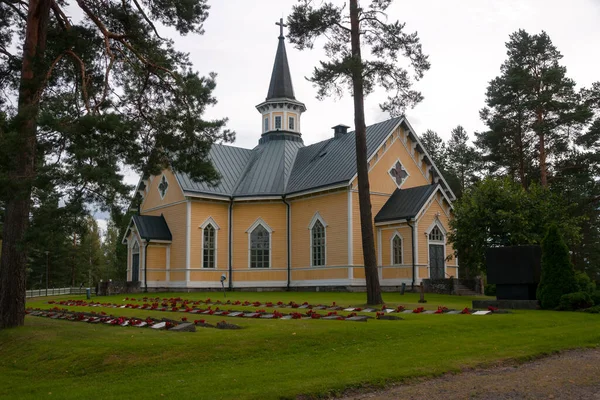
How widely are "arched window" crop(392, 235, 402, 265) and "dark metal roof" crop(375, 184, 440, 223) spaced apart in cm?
105

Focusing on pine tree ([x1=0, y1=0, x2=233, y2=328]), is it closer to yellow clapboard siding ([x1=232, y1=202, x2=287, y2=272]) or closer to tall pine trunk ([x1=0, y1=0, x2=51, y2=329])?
tall pine trunk ([x1=0, y1=0, x2=51, y2=329])

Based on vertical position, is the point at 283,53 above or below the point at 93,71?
above

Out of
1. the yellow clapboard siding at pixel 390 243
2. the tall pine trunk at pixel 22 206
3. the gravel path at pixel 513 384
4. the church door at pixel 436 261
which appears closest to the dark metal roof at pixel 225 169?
the yellow clapboard siding at pixel 390 243

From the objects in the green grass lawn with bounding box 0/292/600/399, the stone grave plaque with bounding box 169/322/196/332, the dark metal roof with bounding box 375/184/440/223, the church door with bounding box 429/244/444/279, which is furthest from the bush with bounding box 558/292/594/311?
the church door with bounding box 429/244/444/279

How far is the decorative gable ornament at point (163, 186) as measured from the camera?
33.6m

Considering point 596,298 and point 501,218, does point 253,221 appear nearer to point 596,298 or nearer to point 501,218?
point 501,218

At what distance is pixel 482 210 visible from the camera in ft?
74.9

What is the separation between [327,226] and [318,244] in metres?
1.25

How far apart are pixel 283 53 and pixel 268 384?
3442cm

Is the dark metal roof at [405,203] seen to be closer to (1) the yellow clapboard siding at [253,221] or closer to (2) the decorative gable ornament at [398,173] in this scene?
(2) the decorative gable ornament at [398,173]

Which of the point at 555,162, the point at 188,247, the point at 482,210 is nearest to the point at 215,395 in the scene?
the point at 482,210

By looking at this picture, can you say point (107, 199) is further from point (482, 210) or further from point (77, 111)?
point (482, 210)

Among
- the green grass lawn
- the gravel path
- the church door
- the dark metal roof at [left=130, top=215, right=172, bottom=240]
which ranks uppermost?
the dark metal roof at [left=130, top=215, right=172, bottom=240]

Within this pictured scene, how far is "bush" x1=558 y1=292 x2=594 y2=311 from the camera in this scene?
53.0ft
